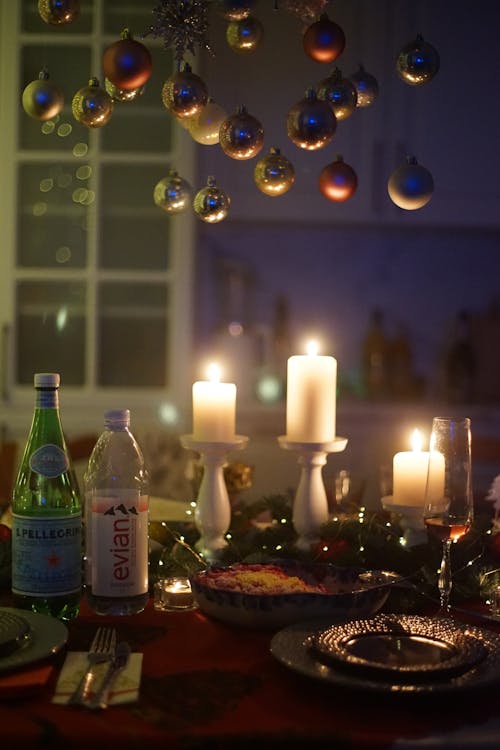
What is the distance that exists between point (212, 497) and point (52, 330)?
1984 millimetres

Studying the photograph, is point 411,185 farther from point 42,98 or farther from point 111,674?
point 111,674

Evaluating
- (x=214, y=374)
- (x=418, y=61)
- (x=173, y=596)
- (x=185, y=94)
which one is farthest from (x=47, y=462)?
(x=418, y=61)

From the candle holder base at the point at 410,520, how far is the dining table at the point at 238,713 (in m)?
0.41

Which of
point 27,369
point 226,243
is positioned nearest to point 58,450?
point 27,369

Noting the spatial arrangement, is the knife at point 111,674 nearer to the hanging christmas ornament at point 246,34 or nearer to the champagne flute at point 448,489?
the champagne flute at point 448,489

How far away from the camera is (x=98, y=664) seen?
0.93 metres

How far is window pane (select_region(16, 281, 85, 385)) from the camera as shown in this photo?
321 cm

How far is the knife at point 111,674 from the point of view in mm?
831

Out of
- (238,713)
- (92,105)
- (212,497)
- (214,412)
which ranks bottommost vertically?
(238,713)

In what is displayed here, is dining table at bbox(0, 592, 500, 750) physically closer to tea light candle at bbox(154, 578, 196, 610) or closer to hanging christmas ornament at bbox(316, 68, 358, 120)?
tea light candle at bbox(154, 578, 196, 610)

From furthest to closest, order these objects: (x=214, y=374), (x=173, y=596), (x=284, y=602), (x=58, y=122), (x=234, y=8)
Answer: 1. (x=58, y=122)
2. (x=214, y=374)
3. (x=234, y=8)
4. (x=173, y=596)
5. (x=284, y=602)

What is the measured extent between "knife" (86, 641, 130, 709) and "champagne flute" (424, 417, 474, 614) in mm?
370

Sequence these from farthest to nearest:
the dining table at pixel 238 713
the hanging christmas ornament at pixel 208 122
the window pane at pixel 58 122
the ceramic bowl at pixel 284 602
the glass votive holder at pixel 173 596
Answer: the window pane at pixel 58 122
the hanging christmas ornament at pixel 208 122
the glass votive holder at pixel 173 596
the ceramic bowl at pixel 284 602
the dining table at pixel 238 713

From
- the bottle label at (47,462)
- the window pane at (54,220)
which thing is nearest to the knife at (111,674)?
the bottle label at (47,462)
